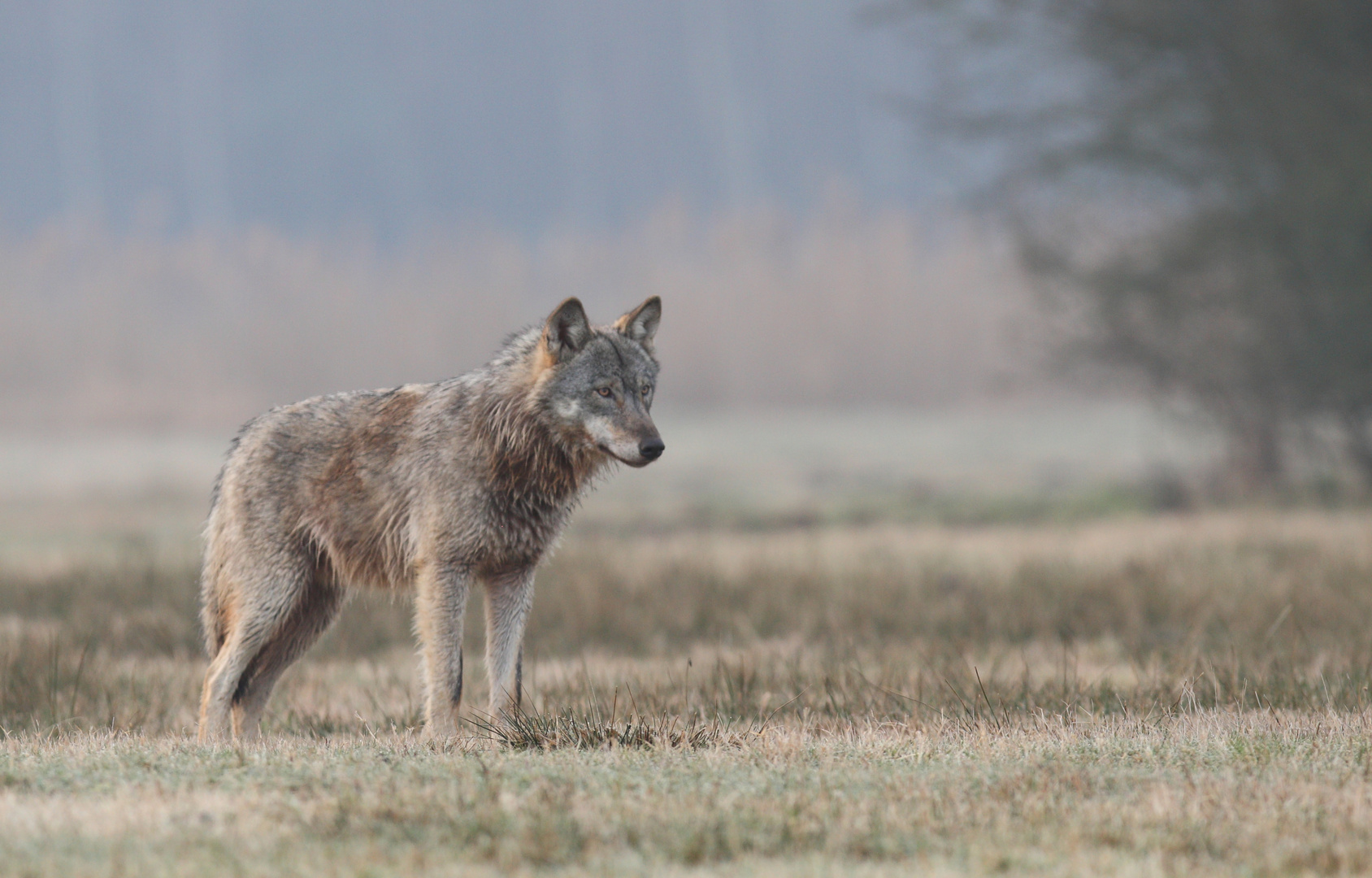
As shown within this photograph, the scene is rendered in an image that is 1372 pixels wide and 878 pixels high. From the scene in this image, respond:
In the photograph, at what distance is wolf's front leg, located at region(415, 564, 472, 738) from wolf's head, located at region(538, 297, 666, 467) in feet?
3.24

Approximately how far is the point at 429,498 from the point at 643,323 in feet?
4.97

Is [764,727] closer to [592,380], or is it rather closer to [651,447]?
[651,447]

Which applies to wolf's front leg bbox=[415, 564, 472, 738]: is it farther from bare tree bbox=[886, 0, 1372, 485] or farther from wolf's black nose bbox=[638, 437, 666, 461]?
bare tree bbox=[886, 0, 1372, 485]

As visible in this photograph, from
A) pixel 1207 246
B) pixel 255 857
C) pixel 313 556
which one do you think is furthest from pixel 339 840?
pixel 1207 246

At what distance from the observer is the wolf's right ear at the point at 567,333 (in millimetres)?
7664

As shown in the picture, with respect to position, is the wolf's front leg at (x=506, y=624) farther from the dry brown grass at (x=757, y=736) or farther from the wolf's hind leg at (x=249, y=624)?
the wolf's hind leg at (x=249, y=624)

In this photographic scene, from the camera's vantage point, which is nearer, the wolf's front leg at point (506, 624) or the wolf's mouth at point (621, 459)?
the wolf's mouth at point (621, 459)

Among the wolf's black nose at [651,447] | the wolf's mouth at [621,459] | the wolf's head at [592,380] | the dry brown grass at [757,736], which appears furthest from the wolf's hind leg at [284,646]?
the wolf's black nose at [651,447]

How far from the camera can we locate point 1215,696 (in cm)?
821

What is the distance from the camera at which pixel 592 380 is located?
767cm

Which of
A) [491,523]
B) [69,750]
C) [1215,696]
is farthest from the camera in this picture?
[1215,696]

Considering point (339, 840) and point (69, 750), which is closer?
point (339, 840)

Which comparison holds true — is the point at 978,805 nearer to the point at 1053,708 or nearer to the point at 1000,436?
the point at 1053,708

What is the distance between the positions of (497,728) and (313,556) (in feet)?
6.55
